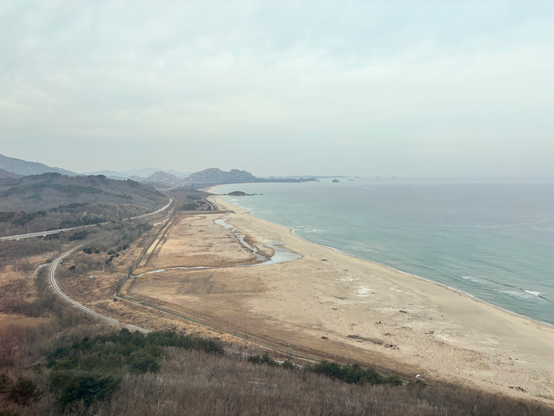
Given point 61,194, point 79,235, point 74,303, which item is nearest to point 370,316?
point 74,303

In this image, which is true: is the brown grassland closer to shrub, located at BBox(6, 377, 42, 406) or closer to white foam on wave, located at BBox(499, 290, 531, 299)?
shrub, located at BBox(6, 377, 42, 406)

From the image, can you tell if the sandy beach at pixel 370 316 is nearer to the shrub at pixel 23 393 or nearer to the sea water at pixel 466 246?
the sea water at pixel 466 246

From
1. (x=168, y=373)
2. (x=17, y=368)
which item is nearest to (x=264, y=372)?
(x=168, y=373)

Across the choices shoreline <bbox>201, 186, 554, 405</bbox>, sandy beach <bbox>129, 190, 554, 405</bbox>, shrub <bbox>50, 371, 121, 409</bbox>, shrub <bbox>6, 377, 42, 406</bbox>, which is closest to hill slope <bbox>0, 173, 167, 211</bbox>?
sandy beach <bbox>129, 190, 554, 405</bbox>

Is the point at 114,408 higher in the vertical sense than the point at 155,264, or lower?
higher

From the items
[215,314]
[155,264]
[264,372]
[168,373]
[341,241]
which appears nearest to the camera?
[168,373]

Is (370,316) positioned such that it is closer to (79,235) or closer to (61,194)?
(79,235)

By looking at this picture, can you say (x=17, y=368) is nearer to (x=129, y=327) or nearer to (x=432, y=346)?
(x=129, y=327)

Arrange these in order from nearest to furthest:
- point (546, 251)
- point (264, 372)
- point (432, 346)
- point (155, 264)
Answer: point (264, 372), point (432, 346), point (155, 264), point (546, 251)
